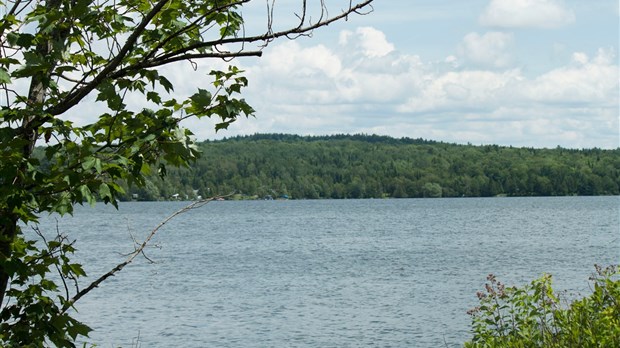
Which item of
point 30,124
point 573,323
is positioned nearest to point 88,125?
point 30,124

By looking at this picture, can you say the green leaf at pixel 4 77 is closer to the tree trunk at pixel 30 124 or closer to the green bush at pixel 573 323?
the tree trunk at pixel 30 124

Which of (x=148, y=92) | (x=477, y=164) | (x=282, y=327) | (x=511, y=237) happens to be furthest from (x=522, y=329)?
(x=477, y=164)

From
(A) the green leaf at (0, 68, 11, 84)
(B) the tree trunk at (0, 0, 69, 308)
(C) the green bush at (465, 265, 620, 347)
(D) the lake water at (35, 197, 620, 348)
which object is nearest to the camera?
(A) the green leaf at (0, 68, 11, 84)

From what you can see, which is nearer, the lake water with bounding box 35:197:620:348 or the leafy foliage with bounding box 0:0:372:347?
the leafy foliage with bounding box 0:0:372:347

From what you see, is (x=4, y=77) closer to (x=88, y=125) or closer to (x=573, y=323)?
(x=88, y=125)

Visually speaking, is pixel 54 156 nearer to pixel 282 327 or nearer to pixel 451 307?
pixel 282 327

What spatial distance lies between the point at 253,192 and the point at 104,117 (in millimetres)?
181167

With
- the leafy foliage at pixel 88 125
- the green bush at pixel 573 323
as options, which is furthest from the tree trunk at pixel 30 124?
the green bush at pixel 573 323

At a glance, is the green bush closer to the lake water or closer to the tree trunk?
the lake water

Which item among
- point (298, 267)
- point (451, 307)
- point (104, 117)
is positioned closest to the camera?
point (104, 117)

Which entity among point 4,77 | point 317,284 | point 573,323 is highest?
point 4,77

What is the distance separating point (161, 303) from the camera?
31938 mm

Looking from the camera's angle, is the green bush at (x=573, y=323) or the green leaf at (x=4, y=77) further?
the green bush at (x=573, y=323)

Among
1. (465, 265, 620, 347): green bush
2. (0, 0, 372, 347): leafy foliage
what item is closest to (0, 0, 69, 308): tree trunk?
(0, 0, 372, 347): leafy foliage
